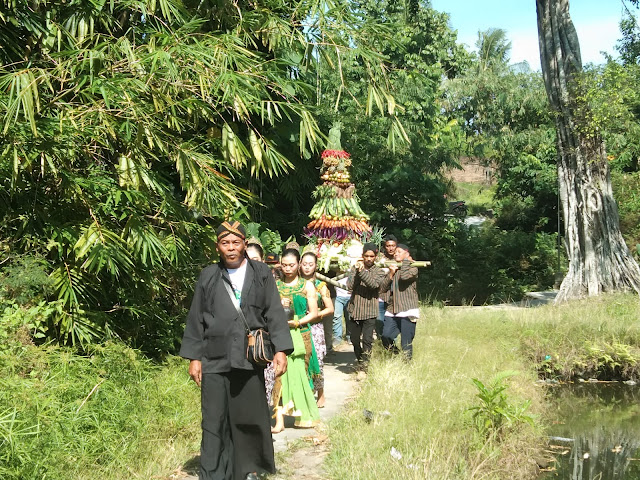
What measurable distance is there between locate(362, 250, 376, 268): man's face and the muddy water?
2.58 meters

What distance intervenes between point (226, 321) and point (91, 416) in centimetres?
136

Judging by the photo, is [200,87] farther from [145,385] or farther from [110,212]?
[145,385]

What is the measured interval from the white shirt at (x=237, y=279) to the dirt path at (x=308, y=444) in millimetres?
1302

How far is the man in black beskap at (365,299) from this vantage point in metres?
8.21

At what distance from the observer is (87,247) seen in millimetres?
6109

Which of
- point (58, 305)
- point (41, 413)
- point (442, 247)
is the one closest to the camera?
point (41, 413)

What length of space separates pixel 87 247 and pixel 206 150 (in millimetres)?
1859

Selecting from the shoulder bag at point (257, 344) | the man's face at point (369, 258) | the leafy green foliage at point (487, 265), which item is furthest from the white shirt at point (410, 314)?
the leafy green foliage at point (487, 265)

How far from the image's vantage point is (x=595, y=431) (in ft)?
25.5

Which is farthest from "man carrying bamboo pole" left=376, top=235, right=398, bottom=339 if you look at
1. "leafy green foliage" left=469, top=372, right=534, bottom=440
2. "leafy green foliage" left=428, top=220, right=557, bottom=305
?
"leafy green foliage" left=428, top=220, right=557, bottom=305

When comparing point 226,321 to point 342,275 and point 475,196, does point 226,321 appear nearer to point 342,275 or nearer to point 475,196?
point 342,275

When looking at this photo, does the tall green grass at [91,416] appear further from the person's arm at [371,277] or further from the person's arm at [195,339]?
the person's arm at [371,277]

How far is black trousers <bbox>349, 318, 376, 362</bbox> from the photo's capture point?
8.51 meters

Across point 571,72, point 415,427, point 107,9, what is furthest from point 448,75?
point 415,427
